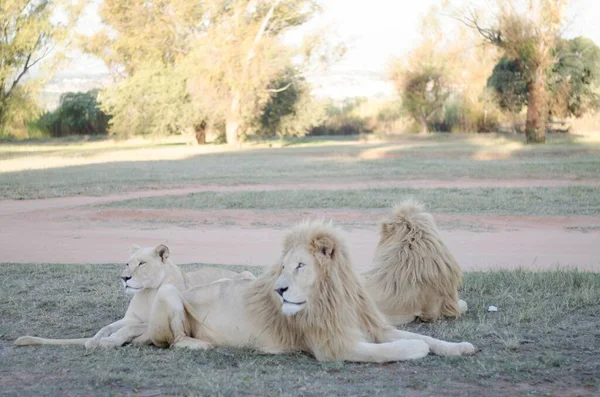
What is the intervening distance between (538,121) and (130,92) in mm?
25287

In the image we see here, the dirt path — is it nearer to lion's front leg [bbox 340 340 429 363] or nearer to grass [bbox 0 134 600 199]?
lion's front leg [bbox 340 340 429 363]

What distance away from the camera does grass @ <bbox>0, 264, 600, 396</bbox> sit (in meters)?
5.21

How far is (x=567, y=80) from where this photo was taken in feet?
136

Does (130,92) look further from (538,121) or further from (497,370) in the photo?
(497,370)

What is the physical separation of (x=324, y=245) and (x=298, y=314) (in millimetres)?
497

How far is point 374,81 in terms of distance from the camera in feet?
608

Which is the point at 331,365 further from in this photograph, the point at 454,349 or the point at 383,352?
the point at 454,349

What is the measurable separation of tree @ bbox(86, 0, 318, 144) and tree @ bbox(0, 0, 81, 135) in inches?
234

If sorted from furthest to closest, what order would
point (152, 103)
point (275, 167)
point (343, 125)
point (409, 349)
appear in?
point (343, 125) → point (152, 103) → point (275, 167) → point (409, 349)

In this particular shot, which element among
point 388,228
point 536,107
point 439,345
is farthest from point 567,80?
point 439,345

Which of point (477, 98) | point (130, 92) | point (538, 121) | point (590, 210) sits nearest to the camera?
point (590, 210)

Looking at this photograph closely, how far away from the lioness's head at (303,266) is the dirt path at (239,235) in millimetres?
5010

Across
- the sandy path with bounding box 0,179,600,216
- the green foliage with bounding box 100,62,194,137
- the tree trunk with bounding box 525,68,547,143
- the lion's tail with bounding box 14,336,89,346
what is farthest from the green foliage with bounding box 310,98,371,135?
the lion's tail with bounding box 14,336,89,346

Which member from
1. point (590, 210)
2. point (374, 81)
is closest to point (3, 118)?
point (590, 210)
